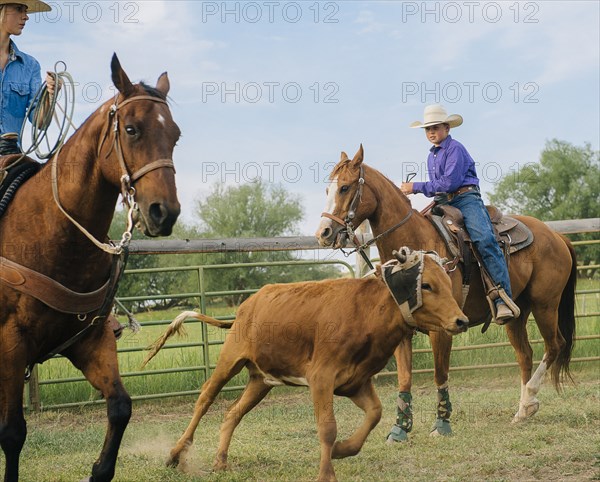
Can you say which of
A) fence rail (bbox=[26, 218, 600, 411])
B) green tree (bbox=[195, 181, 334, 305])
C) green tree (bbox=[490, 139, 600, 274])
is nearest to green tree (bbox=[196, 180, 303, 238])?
green tree (bbox=[195, 181, 334, 305])

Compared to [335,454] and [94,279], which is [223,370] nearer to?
[335,454]

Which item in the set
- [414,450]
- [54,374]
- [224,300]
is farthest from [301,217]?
[414,450]

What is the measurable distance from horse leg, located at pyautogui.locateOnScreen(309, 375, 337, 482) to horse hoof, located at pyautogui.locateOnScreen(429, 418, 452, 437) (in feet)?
6.80

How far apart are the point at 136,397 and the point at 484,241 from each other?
4374mm

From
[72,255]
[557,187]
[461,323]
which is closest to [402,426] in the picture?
[461,323]

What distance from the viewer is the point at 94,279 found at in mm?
4469

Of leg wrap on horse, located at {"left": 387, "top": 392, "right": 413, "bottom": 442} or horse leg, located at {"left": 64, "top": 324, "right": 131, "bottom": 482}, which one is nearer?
horse leg, located at {"left": 64, "top": 324, "right": 131, "bottom": 482}

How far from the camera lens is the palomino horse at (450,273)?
22.2 feet

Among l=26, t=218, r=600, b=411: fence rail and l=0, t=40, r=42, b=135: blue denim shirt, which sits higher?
l=0, t=40, r=42, b=135: blue denim shirt

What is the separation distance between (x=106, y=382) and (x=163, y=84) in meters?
1.65

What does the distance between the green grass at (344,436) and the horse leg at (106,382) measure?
3.21ft

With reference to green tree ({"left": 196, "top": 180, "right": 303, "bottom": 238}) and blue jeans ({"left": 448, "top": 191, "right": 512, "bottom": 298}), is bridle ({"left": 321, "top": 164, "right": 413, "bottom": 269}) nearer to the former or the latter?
blue jeans ({"left": 448, "top": 191, "right": 512, "bottom": 298})

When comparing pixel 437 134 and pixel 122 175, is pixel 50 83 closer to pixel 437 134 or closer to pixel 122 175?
pixel 122 175

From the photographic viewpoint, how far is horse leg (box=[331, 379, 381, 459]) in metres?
5.28
